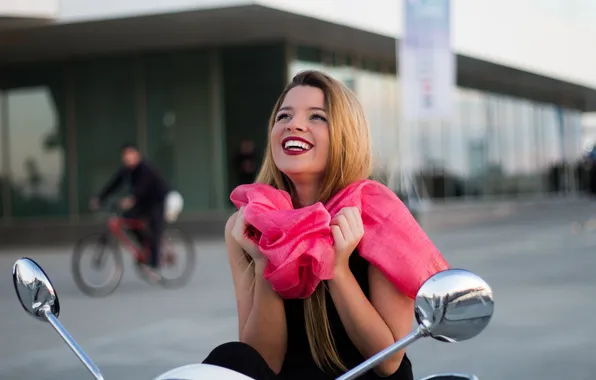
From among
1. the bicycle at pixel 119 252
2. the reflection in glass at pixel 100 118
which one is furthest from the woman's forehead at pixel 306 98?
the reflection in glass at pixel 100 118

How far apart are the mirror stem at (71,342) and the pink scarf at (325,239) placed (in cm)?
46

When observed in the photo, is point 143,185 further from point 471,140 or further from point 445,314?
point 471,140

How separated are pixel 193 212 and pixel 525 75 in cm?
1411

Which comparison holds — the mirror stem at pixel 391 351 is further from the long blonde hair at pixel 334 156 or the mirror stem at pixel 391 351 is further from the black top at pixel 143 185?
the black top at pixel 143 185

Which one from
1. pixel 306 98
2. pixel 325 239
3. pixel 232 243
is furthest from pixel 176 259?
pixel 325 239

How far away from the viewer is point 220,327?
721cm

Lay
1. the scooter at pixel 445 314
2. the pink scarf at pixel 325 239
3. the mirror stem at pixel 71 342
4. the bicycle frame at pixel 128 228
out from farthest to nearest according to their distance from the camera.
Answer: the bicycle frame at pixel 128 228, the pink scarf at pixel 325 239, the mirror stem at pixel 71 342, the scooter at pixel 445 314

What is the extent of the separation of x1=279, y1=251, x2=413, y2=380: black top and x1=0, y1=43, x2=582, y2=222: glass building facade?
18.0m

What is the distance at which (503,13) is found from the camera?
85.3ft

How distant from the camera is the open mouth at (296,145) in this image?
223 centimetres

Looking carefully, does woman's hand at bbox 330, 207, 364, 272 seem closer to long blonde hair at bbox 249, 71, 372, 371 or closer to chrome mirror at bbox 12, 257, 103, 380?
long blonde hair at bbox 249, 71, 372, 371

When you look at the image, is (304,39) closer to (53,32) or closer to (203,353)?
(53,32)

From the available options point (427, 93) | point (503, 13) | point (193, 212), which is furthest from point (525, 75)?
point (427, 93)

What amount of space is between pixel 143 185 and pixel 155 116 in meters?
11.1
